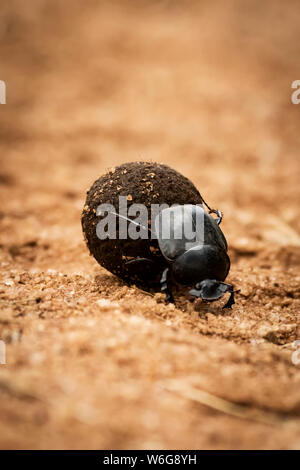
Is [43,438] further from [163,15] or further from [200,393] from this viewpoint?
[163,15]

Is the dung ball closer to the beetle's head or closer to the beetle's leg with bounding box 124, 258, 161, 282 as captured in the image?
the beetle's leg with bounding box 124, 258, 161, 282

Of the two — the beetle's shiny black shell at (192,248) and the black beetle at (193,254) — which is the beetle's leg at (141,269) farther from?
the beetle's shiny black shell at (192,248)

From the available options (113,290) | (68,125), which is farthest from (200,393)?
(68,125)

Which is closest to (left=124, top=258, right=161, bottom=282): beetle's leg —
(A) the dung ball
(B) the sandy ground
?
(A) the dung ball

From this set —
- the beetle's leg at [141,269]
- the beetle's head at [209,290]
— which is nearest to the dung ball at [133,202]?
the beetle's leg at [141,269]

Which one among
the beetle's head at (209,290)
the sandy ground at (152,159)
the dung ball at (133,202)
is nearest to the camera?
the sandy ground at (152,159)

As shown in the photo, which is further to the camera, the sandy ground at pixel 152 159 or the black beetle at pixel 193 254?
the black beetle at pixel 193 254

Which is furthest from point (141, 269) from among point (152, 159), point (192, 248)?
point (152, 159)
